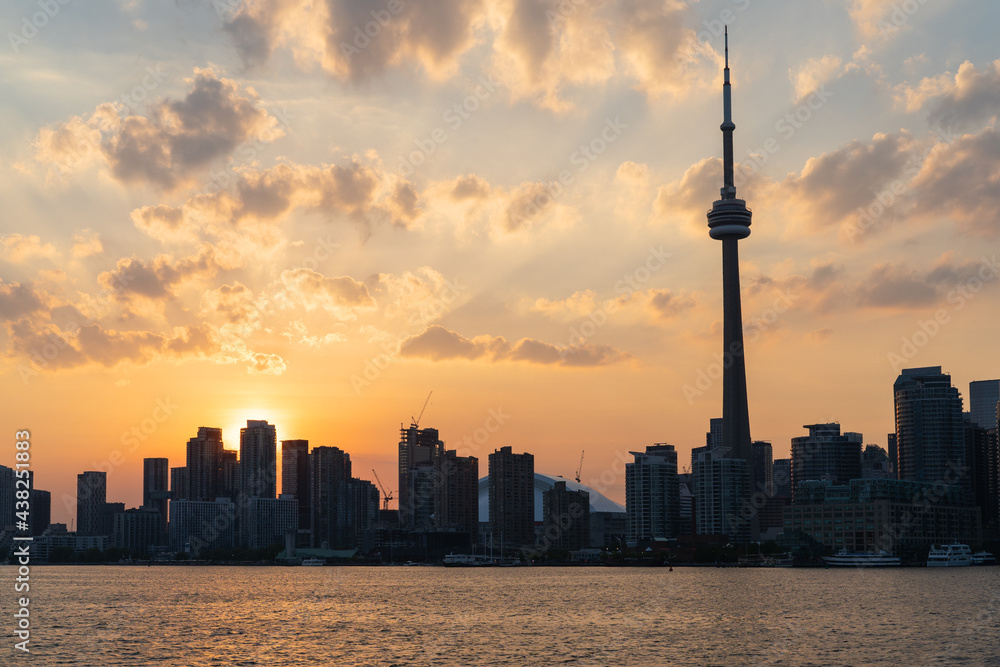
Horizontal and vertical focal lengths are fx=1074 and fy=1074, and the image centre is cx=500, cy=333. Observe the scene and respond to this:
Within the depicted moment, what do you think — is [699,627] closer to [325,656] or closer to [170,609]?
[325,656]

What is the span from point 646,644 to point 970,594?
101 metres

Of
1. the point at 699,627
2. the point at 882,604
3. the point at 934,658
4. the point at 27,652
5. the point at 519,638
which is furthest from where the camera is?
the point at 882,604

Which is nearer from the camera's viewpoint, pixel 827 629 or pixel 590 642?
pixel 590 642

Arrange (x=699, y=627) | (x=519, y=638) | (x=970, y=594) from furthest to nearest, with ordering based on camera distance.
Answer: (x=970, y=594), (x=699, y=627), (x=519, y=638)

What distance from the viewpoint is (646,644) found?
114375 mm

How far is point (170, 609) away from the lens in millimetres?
172250

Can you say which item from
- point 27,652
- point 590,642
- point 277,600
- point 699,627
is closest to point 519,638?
point 590,642

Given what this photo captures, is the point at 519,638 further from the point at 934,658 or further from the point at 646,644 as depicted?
the point at 934,658

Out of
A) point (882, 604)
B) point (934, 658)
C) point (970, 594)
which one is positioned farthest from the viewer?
point (970, 594)

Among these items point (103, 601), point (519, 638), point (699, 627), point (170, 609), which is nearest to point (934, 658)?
point (699, 627)

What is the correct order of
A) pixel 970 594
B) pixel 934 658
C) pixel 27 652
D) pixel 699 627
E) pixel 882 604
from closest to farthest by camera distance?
1. pixel 934 658
2. pixel 27 652
3. pixel 699 627
4. pixel 882 604
5. pixel 970 594

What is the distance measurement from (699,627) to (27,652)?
249 feet

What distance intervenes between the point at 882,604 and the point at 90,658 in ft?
378

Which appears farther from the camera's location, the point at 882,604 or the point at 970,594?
the point at 970,594
